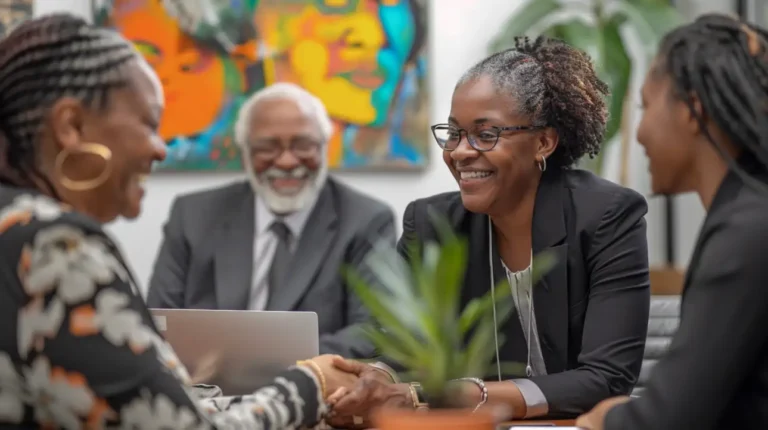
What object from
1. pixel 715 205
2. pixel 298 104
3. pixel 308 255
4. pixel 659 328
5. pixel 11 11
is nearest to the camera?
pixel 715 205

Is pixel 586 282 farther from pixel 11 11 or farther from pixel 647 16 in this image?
pixel 11 11

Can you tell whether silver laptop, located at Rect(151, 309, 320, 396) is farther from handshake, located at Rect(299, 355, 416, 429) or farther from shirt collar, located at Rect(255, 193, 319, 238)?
shirt collar, located at Rect(255, 193, 319, 238)

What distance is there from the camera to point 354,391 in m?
1.53

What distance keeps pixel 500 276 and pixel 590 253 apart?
0.21 m

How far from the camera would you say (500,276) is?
2.07m

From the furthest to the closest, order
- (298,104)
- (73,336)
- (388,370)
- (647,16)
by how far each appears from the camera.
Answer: (647,16)
(298,104)
(388,370)
(73,336)

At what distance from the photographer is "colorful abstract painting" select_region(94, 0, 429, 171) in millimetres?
3816

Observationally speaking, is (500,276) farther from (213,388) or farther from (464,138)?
(213,388)

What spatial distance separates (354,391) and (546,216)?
698mm

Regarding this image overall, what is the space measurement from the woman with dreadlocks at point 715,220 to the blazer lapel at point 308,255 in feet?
5.47

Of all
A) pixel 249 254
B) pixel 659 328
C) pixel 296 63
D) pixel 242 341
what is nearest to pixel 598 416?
pixel 242 341

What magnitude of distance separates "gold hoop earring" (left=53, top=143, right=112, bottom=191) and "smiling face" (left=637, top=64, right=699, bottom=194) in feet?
2.47

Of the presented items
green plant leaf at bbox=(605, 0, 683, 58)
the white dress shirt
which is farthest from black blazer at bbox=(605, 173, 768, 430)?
green plant leaf at bbox=(605, 0, 683, 58)

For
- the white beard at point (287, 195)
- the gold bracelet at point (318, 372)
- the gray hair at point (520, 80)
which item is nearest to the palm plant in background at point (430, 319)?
the gold bracelet at point (318, 372)
